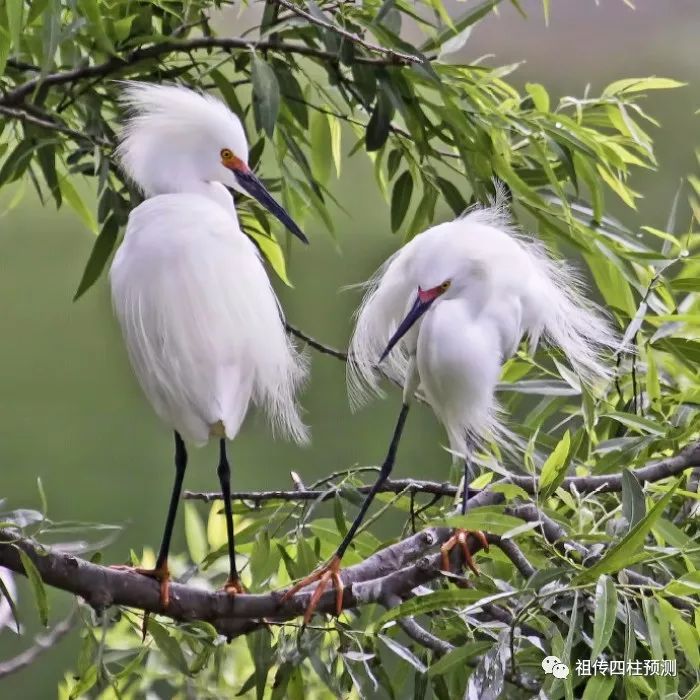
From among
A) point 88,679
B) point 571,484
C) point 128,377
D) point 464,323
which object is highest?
point 464,323

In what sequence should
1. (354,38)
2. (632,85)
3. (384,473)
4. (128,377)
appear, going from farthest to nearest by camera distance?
(128,377) < (632,85) < (384,473) < (354,38)

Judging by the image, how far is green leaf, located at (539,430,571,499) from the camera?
697mm

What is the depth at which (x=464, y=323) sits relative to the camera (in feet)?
2.55

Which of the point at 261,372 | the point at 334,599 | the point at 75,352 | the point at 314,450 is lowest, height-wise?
the point at 314,450

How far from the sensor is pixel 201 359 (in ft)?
2.42

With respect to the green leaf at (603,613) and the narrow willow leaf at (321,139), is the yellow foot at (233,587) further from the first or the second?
the narrow willow leaf at (321,139)

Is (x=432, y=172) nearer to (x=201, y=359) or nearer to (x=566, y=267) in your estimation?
(x=566, y=267)

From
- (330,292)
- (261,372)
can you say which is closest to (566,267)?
(261,372)

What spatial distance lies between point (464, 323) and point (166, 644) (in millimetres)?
305

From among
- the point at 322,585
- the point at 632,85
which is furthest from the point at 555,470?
the point at 632,85

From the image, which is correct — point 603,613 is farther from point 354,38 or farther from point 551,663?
point 354,38

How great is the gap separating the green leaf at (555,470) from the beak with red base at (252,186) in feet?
0.77

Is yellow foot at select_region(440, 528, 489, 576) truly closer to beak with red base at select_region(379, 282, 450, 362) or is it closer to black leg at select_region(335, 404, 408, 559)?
black leg at select_region(335, 404, 408, 559)

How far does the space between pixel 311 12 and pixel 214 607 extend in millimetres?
408
